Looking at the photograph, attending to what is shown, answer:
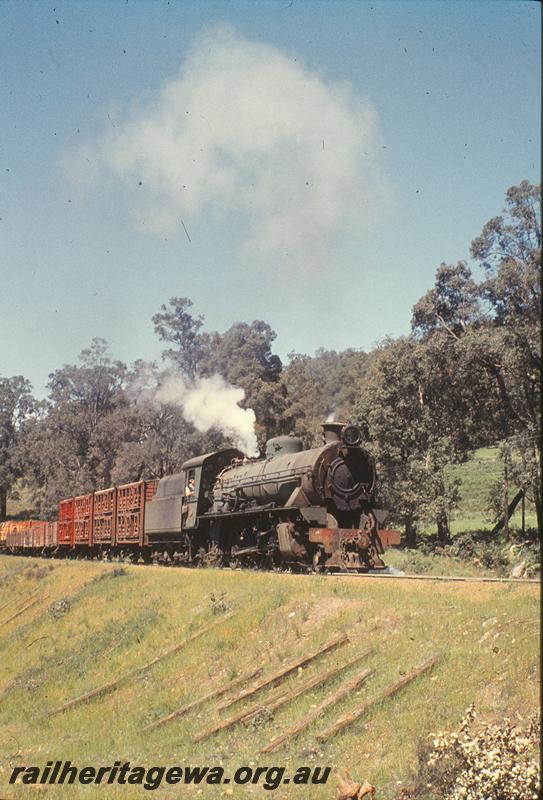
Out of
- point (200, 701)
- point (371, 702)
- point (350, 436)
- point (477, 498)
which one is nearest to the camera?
point (371, 702)

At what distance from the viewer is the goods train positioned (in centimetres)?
1992

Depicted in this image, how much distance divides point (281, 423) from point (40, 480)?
42.6 meters

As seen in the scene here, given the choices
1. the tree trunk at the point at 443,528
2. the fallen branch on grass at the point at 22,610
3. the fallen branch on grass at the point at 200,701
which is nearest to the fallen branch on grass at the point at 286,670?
the fallen branch on grass at the point at 200,701

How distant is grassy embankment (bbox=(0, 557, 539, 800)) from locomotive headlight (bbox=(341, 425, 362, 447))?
4.45m

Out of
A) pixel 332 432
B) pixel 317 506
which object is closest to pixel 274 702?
pixel 317 506

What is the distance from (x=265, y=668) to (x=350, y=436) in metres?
8.84

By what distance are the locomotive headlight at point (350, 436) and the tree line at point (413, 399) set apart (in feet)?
28.0

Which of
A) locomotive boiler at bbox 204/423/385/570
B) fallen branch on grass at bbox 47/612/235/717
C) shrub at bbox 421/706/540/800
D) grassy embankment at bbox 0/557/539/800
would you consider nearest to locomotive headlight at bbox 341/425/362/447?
locomotive boiler at bbox 204/423/385/570

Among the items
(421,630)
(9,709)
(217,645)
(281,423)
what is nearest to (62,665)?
(9,709)

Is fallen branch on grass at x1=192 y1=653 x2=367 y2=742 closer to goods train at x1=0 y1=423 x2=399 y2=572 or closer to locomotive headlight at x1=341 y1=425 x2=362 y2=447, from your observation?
goods train at x1=0 y1=423 x2=399 y2=572

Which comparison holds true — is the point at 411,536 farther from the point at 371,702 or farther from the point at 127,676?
the point at 371,702

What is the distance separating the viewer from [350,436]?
21.0m

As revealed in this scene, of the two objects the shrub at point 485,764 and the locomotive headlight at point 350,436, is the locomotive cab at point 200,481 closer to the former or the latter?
the locomotive headlight at point 350,436

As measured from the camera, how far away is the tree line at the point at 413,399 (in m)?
29.8
